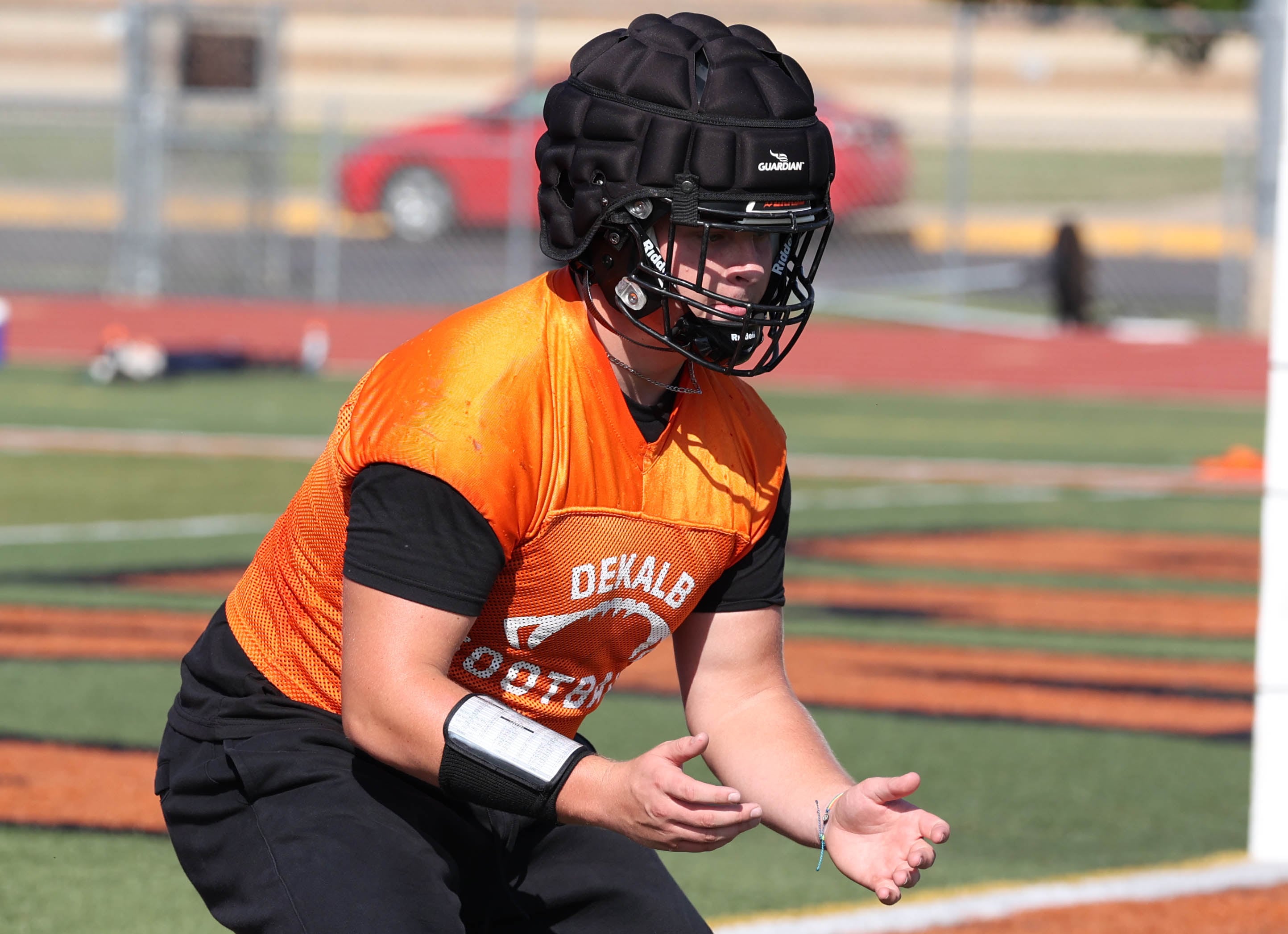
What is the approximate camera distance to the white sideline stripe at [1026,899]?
4441mm

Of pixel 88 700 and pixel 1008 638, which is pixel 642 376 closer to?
pixel 88 700

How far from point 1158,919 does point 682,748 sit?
8.09 ft

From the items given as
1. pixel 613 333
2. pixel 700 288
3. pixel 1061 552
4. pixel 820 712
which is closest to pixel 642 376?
pixel 613 333

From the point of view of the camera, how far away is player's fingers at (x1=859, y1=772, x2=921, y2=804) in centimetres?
277

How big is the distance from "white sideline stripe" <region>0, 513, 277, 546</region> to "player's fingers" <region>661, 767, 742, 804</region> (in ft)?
24.3

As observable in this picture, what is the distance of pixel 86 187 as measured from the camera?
101ft

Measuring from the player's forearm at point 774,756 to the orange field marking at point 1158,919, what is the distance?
138 centimetres

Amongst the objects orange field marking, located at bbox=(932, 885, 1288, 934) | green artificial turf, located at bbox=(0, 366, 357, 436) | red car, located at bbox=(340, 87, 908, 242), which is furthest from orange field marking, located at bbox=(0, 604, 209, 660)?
red car, located at bbox=(340, 87, 908, 242)

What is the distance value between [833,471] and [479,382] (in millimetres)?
9871

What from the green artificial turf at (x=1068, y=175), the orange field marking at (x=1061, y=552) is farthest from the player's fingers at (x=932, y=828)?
the green artificial turf at (x=1068, y=175)

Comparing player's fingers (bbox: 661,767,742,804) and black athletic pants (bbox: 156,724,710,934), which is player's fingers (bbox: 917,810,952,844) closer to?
player's fingers (bbox: 661,767,742,804)

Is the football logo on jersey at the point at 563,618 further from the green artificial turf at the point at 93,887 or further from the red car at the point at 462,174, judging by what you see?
the red car at the point at 462,174

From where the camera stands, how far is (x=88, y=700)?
646 cm

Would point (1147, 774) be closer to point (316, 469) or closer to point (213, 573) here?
point (316, 469)
